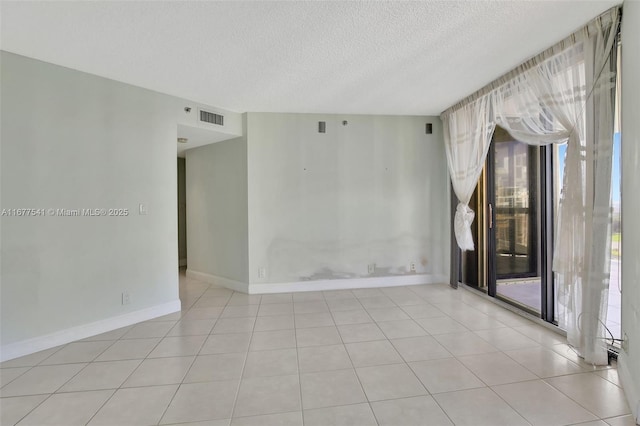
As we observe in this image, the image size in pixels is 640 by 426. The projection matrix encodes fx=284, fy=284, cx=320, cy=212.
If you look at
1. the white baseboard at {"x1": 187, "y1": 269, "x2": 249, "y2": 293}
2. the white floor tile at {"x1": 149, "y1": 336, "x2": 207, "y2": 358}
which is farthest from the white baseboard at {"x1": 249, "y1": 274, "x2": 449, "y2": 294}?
the white floor tile at {"x1": 149, "y1": 336, "x2": 207, "y2": 358}

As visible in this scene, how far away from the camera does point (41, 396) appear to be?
194cm

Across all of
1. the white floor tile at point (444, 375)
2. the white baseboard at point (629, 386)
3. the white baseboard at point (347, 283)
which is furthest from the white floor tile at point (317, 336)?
the white baseboard at point (629, 386)

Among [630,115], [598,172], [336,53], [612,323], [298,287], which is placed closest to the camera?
[630,115]

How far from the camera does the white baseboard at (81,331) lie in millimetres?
2451

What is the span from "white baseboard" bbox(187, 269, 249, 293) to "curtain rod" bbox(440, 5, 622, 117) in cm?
403

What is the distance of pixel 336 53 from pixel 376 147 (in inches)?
81.1

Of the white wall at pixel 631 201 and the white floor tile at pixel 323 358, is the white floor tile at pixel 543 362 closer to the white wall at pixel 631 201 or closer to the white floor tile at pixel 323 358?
the white wall at pixel 631 201

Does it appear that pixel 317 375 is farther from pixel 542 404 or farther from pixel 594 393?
pixel 594 393

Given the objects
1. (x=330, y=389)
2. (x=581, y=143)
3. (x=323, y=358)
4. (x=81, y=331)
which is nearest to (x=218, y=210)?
(x=81, y=331)

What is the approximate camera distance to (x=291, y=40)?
235cm

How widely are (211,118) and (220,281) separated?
2.50 metres

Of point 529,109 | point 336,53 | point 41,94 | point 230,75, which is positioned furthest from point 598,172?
point 41,94

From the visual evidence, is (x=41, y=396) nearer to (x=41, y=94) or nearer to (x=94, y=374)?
(x=94, y=374)

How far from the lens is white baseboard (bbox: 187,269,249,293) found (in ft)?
14.0
